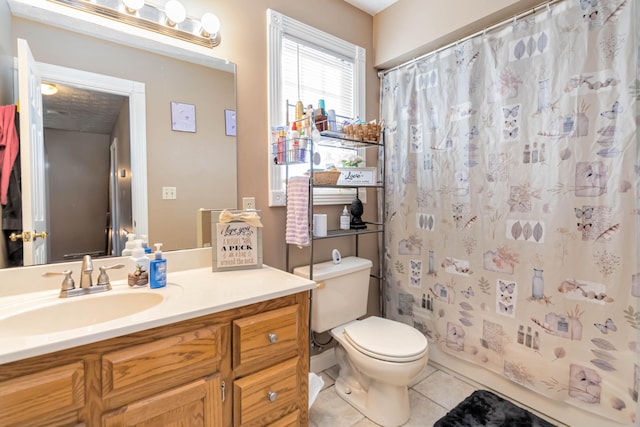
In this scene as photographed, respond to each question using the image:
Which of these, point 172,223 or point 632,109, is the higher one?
point 632,109

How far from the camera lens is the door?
1154 mm

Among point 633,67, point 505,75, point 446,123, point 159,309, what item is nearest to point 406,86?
point 446,123

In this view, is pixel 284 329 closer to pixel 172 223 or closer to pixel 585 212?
pixel 172 223

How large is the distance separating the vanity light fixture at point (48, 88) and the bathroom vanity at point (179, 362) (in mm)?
765

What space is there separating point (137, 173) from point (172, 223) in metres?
0.27

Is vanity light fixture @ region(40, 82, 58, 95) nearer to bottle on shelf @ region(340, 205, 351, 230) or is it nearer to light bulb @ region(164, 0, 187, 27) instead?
light bulb @ region(164, 0, 187, 27)

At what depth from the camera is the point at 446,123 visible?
6.53 feet

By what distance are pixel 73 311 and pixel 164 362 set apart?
425 mm

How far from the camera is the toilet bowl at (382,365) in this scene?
1.54m

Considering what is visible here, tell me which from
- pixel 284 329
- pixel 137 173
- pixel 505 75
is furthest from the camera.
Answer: pixel 505 75

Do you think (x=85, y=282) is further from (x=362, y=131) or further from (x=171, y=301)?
(x=362, y=131)

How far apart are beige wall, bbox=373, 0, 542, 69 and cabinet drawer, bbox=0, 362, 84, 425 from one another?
2.30m

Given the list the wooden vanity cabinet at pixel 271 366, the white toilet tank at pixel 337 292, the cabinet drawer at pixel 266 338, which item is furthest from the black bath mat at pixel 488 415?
the cabinet drawer at pixel 266 338

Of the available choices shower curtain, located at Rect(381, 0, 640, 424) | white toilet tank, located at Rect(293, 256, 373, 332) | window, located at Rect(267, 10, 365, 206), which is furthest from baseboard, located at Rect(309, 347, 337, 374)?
window, located at Rect(267, 10, 365, 206)
